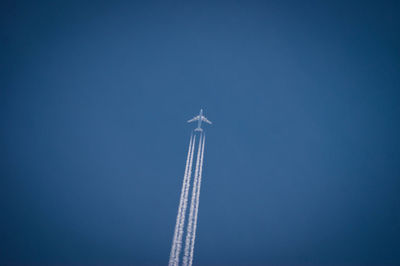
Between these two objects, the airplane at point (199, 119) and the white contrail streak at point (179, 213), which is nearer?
the white contrail streak at point (179, 213)

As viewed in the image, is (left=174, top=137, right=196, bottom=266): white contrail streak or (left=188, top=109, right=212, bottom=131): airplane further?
(left=188, top=109, right=212, bottom=131): airplane

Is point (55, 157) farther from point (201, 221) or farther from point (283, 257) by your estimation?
point (283, 257)

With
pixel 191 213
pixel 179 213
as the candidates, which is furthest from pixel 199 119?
pixel 179 213

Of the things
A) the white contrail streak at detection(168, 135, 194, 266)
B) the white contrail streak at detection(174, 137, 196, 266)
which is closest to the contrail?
the white contrail streak at detection(174, 137, 196, 266)

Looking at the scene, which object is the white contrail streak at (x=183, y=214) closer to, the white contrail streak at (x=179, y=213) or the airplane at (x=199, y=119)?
the white contrail streak at (x=179, y=213)

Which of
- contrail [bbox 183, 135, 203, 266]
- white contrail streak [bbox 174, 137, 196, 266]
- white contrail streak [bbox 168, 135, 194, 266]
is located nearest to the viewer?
contrail [bbox 183, 135, 203, 266]

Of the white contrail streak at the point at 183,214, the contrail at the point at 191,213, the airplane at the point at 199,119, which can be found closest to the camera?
the contrail at the point at 191,213

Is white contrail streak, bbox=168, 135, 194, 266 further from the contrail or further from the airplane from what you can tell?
the airplane

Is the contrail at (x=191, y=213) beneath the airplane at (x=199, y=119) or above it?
beneath

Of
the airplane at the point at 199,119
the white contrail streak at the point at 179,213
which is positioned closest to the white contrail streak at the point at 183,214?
the white contrail streak at the point at 179,213

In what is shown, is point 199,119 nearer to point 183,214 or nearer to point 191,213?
point 191,213

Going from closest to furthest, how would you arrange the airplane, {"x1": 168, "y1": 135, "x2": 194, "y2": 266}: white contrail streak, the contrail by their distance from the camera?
the contrail → {"x1": 168, "y1": 135, "x2": 194, "y2": 266}: white contrail streak → the airplane
